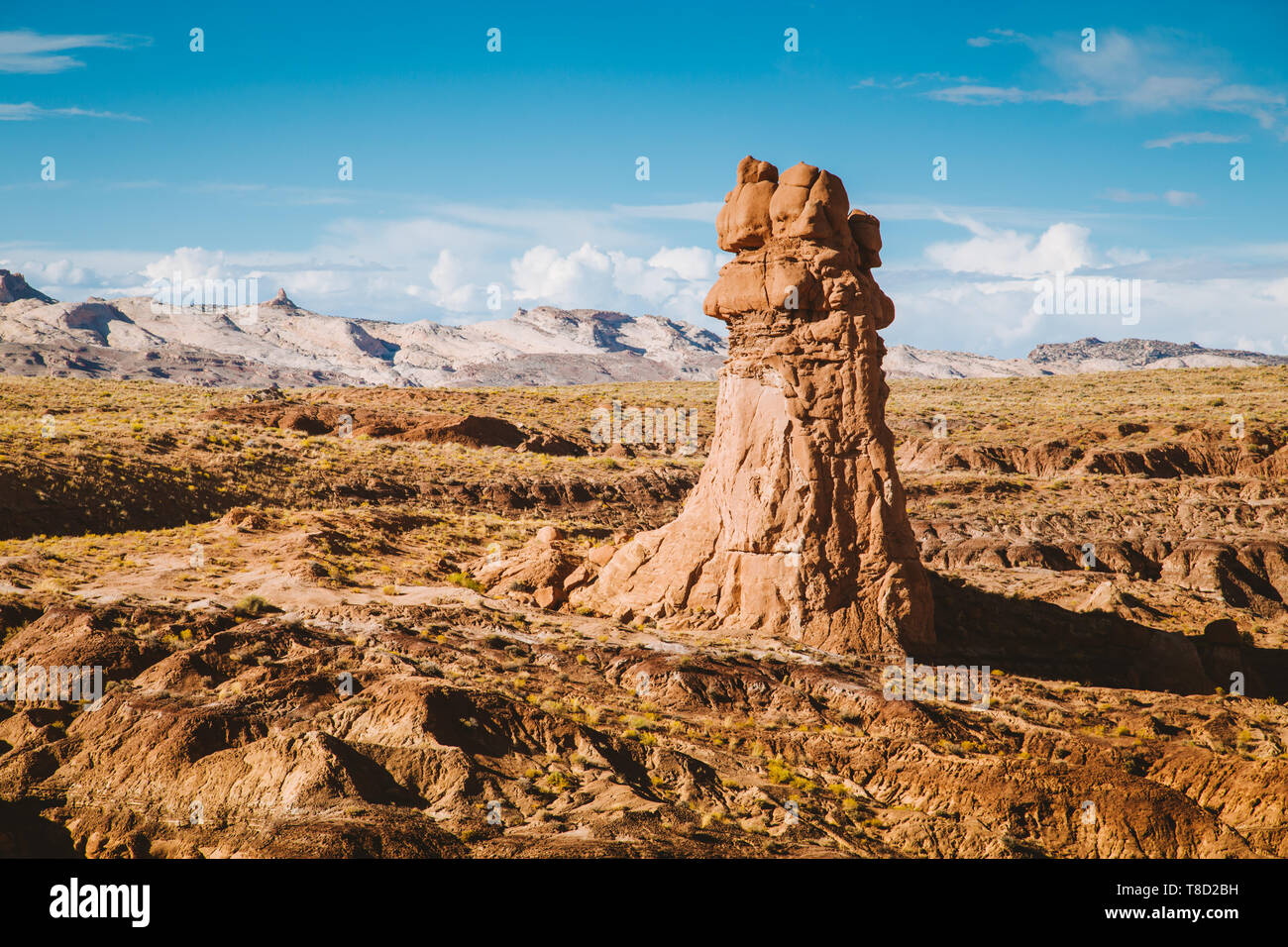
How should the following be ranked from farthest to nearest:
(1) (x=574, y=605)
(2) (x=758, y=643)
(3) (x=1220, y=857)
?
(1) (x=574, y=605) < (2) (x=758, y=643) < (3) (x=1220, y=857)

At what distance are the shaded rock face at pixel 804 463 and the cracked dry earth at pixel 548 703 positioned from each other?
130 cm

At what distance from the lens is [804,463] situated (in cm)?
2517

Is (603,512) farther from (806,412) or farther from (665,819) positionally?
(665,819)

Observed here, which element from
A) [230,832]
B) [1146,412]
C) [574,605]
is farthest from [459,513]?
[1146,412]

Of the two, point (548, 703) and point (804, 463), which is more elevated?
point (804, 463)

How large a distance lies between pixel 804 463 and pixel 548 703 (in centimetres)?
933

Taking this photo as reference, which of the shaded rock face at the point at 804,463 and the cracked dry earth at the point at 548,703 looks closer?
the cracked dry earth at the point at 548,703

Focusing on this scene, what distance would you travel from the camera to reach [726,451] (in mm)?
26391

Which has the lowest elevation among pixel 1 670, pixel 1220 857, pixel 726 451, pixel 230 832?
pixel 1220 857

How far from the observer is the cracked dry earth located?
52.2ft

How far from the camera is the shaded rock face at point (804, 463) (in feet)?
82.3

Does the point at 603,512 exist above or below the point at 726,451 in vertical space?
below

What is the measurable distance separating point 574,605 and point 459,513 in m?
17.5

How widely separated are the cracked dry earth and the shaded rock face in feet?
4.27
